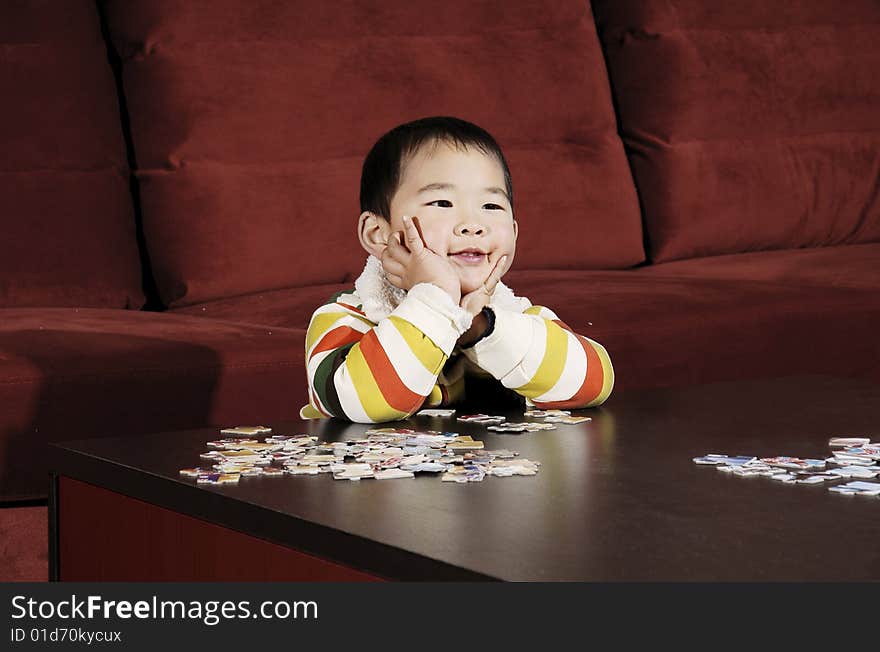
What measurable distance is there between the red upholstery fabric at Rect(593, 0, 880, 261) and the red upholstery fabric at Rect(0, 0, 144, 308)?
1.05 meters

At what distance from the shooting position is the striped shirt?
1.28 metres

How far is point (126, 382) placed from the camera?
1.64 m

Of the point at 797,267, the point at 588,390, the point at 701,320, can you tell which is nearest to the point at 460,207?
the point at 588,390

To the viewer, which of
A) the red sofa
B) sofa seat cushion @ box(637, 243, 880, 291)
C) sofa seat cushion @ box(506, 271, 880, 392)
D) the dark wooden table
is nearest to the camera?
the dark wooden table

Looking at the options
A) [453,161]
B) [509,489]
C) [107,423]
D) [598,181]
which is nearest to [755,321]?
[598,181]

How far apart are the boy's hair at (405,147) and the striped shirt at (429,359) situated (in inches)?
4.6

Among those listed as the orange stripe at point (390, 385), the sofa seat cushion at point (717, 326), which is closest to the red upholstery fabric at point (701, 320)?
the sofa seat cushion at point (717, 326)

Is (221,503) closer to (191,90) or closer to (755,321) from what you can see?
(755,321)

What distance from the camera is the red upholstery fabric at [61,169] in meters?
2.21

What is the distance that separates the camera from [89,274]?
2234 mm

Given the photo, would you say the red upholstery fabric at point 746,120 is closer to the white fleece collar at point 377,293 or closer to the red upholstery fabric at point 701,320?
the red upholstery fabric at point 701,320

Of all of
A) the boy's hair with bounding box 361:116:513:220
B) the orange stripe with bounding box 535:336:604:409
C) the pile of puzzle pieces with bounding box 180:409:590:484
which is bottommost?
the pile of puzzle pieces with bounding box 180:409:590:484

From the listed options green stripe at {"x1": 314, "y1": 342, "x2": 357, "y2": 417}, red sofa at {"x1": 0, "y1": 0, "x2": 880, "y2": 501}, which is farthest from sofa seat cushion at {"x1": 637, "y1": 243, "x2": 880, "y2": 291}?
green stripe at {"x1": 314, "y1": 342, "x2": 357, "y2": 417}

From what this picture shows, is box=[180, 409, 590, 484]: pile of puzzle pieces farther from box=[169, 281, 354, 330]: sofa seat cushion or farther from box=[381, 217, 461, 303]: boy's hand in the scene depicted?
box=[169, 281, 354, 330]: sofa seat cushion
